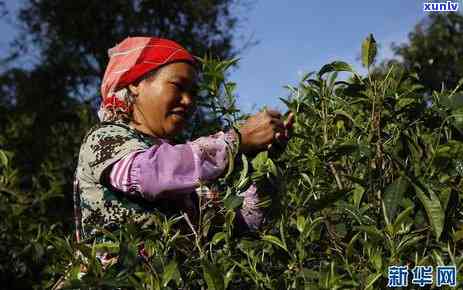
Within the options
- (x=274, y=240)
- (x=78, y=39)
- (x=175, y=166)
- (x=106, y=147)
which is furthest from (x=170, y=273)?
(x=78, y=39)

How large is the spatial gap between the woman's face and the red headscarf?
0.03m

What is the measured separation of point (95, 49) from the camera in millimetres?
16594

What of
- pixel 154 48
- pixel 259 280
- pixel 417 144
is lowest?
pixel 259 280

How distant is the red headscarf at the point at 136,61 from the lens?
2.24 m

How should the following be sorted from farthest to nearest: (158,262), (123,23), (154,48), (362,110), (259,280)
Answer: (123,23) < (154,48) < (362,110) < (259,280) < (158,262)

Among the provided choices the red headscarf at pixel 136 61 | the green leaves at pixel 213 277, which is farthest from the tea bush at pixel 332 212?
the red headscarf at pixel 136 61

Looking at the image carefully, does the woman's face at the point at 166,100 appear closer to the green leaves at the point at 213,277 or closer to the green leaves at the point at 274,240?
the green leaves at the point at 274,240

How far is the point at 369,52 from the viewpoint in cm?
161

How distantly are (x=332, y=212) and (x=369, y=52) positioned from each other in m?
0.41

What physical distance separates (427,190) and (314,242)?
0.34 meters

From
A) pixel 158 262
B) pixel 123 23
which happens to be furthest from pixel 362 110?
pixel 123 23

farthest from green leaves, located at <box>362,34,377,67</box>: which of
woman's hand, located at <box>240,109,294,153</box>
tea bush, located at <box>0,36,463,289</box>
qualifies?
woman's hand, located at <box>240,109,294,153</box>

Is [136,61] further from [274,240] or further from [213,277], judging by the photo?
[213,277]

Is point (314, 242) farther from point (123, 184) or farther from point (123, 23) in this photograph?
point (123, 23)
